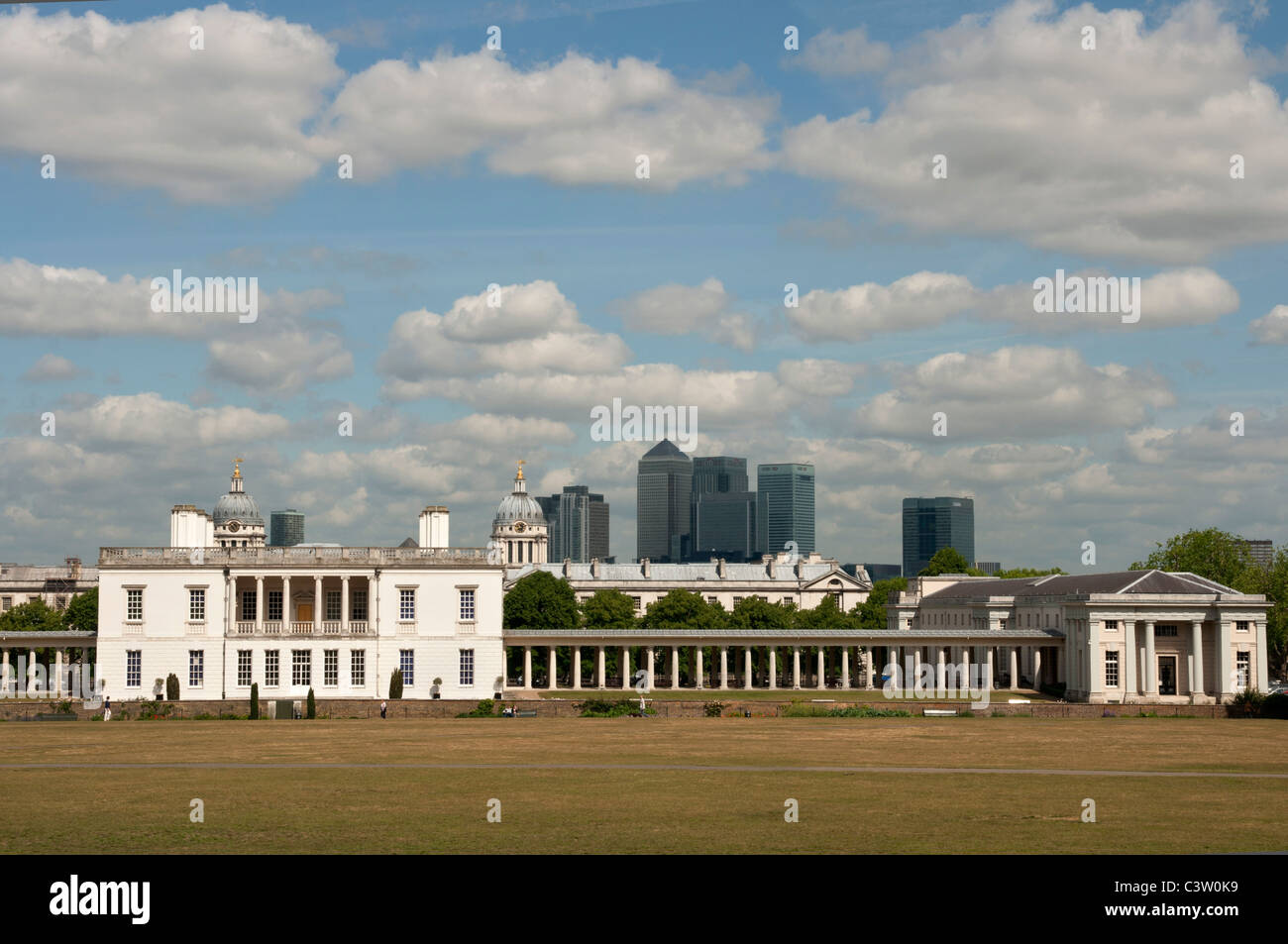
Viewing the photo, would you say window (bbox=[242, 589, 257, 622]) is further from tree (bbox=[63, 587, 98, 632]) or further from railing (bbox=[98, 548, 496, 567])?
tree (bbox=[63, 587, 98, 632])

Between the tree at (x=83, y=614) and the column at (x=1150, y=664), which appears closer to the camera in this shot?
the column at (x=1150, y=664)

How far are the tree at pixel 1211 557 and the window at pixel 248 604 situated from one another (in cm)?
7668

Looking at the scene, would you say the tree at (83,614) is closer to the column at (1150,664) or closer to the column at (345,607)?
the column at (345,607)

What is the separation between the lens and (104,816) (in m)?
29.7

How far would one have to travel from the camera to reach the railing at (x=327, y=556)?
8144cm

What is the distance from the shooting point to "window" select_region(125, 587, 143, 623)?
80.3 m

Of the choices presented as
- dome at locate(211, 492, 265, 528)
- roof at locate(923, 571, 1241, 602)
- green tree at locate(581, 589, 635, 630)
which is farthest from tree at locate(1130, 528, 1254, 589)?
dome at locate(211, 492, 265, 528)

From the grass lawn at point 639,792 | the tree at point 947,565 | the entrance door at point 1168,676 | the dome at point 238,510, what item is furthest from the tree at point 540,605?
the dome at point 238,510

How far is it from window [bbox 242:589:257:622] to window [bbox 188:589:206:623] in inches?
105

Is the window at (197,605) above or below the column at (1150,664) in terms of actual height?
above

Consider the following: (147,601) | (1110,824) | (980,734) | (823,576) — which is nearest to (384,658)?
(147,601)
